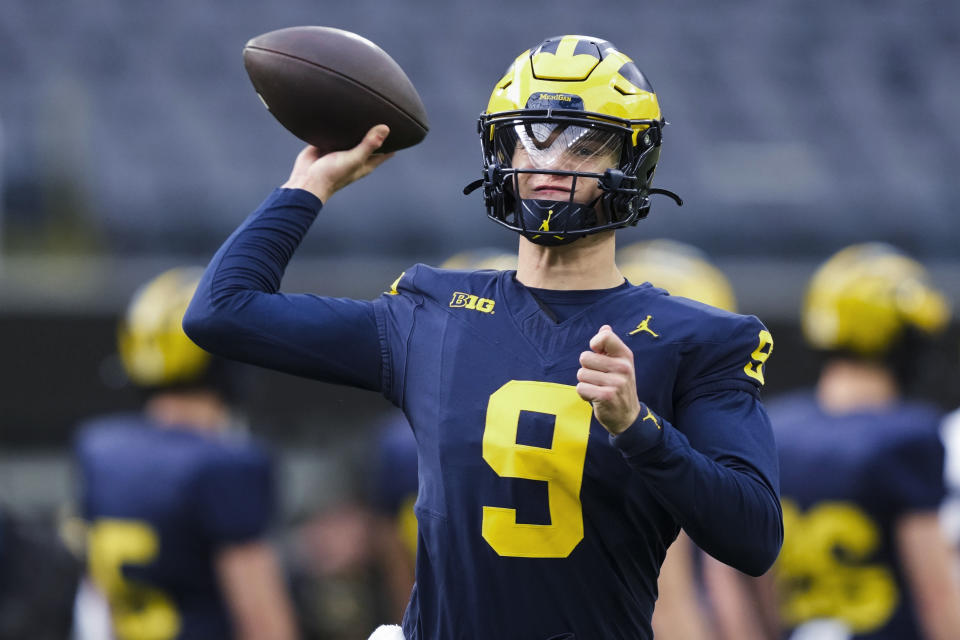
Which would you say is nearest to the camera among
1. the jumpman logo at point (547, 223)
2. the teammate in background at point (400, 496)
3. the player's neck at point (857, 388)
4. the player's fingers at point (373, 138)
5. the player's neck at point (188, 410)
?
the jumpman logo at point (547, 223)

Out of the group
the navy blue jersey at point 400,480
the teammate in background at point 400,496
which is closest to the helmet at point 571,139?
the teammate in background at point 400,496

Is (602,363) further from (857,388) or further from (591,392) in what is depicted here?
(857,388)

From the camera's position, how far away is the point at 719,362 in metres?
2.47

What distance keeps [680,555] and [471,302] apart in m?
2.14

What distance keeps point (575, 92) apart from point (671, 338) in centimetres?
47

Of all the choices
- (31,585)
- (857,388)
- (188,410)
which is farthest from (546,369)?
(31,585)

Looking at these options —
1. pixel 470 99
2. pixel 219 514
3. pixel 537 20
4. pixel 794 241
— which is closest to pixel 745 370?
pixel 219 514

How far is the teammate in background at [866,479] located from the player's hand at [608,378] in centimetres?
250

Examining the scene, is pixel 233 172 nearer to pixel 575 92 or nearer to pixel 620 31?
pixel 620 31

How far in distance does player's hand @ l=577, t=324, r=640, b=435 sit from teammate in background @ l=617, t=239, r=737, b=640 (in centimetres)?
183

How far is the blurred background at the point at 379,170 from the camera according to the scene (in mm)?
8586

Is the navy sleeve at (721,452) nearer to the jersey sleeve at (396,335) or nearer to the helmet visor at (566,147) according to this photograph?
the helmet visor at (566,147)

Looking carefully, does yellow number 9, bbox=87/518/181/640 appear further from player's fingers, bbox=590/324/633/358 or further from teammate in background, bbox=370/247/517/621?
player's fingers, bbox=590/324/633/358

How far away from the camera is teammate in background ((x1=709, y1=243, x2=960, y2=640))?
4441 millimetres
